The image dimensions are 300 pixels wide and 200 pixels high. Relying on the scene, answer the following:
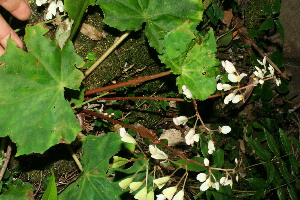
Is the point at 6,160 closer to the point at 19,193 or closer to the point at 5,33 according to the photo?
the point at 19,193

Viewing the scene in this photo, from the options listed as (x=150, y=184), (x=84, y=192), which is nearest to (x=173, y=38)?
(x=150, y=184)

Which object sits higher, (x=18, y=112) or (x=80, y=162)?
(x=18, y=112)

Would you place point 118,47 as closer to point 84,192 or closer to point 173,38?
point 173,38

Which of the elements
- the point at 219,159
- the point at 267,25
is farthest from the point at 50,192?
the point at 267,25

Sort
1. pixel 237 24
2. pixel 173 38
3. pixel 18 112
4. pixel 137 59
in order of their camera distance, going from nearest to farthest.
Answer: pixel 18 112, pixel 173 38, pixel 137 59, pixel 237 24

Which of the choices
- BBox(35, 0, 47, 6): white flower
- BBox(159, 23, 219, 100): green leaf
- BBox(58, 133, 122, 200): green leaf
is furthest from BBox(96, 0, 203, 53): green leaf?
BBox(58, 133, 122, 200): green leaf

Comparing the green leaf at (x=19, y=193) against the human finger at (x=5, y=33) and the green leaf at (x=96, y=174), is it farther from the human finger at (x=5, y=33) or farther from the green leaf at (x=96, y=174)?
the human finger at (x=5, y=33)

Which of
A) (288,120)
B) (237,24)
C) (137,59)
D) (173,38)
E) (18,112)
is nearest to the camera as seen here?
(18,112)
